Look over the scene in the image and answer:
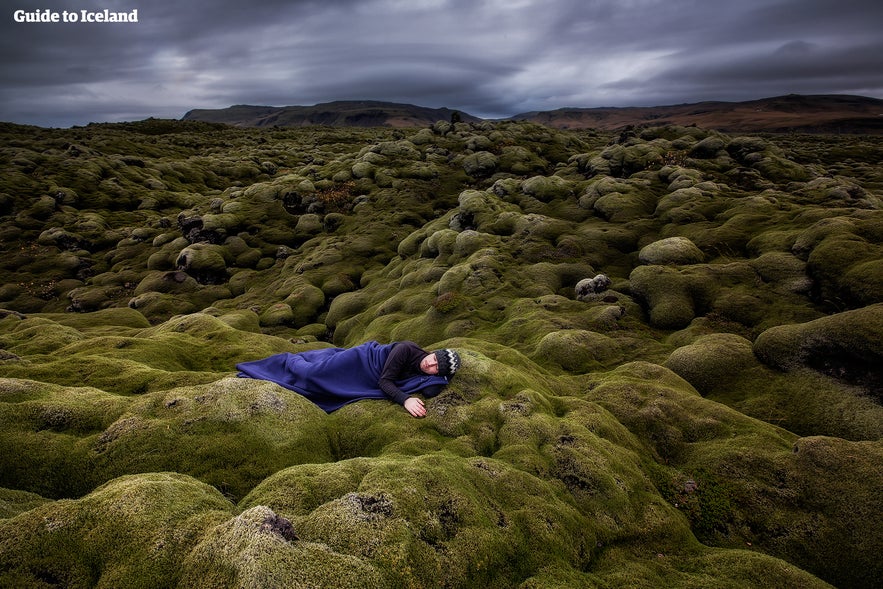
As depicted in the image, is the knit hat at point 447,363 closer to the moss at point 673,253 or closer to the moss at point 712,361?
the moss at point 712,361

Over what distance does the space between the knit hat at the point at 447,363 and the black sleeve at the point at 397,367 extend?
0.69 metres

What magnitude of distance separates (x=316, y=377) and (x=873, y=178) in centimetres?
9575

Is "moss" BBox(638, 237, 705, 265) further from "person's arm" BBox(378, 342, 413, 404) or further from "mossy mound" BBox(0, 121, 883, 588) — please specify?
"person's arm" BBox(378, 342, 413, 404)

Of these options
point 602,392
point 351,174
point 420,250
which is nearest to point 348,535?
point 602,392

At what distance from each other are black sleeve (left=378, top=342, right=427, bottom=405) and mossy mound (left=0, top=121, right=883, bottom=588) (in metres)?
0.46

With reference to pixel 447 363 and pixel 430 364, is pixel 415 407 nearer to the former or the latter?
pixel 430 364

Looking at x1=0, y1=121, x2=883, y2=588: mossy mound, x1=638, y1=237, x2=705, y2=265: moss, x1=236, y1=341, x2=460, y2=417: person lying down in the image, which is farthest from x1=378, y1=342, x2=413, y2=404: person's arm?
x1=638, y1=237, x2=705, y2=265: moss

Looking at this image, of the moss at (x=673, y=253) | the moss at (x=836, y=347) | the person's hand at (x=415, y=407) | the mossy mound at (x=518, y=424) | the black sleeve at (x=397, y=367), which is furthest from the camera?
the moss at (x=673, y=253)

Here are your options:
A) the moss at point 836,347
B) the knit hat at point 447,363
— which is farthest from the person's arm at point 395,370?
the moss at point 836,347

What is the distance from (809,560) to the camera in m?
8.29

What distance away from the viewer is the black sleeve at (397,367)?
11.5m

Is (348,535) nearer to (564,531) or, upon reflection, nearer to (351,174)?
(564,531)

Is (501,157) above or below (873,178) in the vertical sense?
above

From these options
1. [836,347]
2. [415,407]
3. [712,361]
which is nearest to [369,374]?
[415,407]
